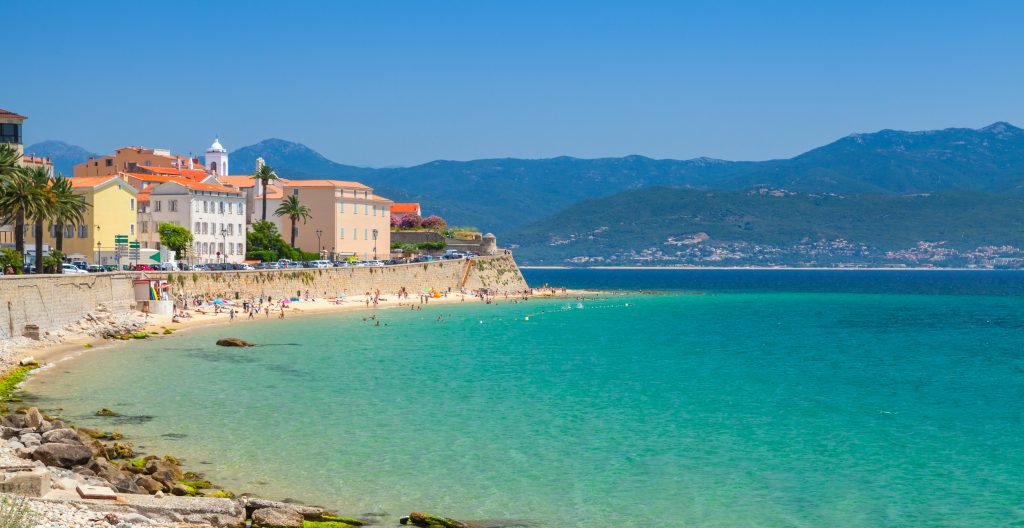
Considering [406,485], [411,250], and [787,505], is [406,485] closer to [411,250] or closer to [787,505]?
[787,505]

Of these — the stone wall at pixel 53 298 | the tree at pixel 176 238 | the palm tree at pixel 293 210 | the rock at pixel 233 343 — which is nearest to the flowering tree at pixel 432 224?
the palm tree at pixel 293 210

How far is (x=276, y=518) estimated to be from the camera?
20.8 metres

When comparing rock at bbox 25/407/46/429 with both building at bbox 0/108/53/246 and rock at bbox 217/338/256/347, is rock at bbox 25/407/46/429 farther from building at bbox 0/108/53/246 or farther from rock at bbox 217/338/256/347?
building at bbox 0/108/53/246

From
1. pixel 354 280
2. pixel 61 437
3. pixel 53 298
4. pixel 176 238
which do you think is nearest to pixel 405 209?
pixel 354 280

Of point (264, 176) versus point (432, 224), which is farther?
point (432, 224)

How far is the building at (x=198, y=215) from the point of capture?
8638 centimetres

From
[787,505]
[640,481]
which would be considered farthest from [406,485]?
[787,505]

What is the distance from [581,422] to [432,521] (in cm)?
1318

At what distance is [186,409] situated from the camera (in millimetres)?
34406

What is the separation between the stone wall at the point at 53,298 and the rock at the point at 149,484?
26.5 meters

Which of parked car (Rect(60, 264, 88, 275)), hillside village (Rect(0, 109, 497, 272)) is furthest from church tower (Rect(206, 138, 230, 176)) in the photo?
parked car (Rect(60, 264, 88, 275))

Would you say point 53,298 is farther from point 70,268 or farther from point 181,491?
point 181,491

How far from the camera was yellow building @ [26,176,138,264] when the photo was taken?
7606 cm

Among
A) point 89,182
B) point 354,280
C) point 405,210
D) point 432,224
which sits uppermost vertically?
point 405,210
